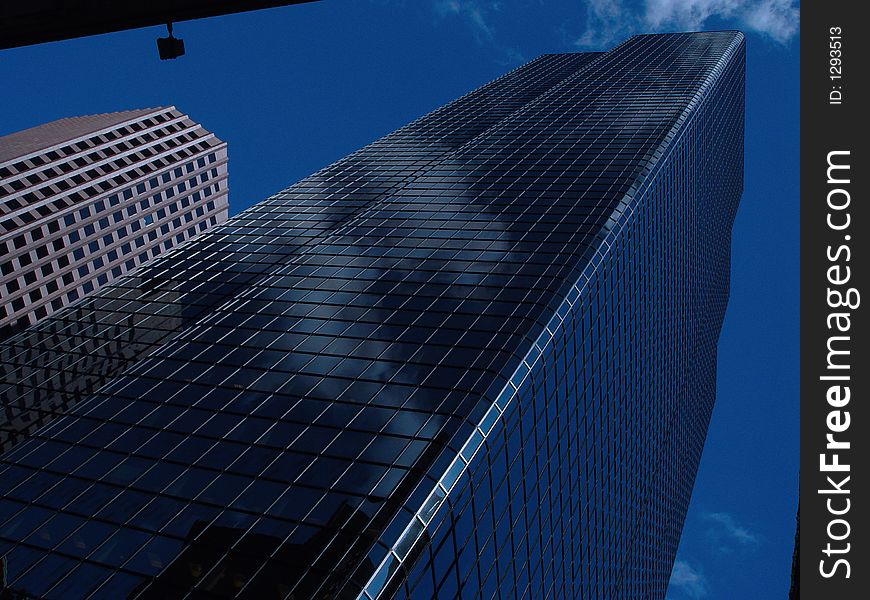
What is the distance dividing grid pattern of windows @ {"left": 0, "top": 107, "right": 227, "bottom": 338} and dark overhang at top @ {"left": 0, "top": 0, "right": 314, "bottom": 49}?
296ft

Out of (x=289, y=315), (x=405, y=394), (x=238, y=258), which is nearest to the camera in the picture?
(x=405, y=394)

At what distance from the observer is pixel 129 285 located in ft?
222

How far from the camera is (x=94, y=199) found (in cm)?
10200

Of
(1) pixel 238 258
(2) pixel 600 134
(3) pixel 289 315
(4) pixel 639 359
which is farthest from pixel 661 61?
(3) pixel 289 315

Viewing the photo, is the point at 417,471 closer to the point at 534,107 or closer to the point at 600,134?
the point at 600,134

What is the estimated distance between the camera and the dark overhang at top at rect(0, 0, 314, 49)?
10.1 metres

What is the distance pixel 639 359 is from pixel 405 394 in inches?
1790
